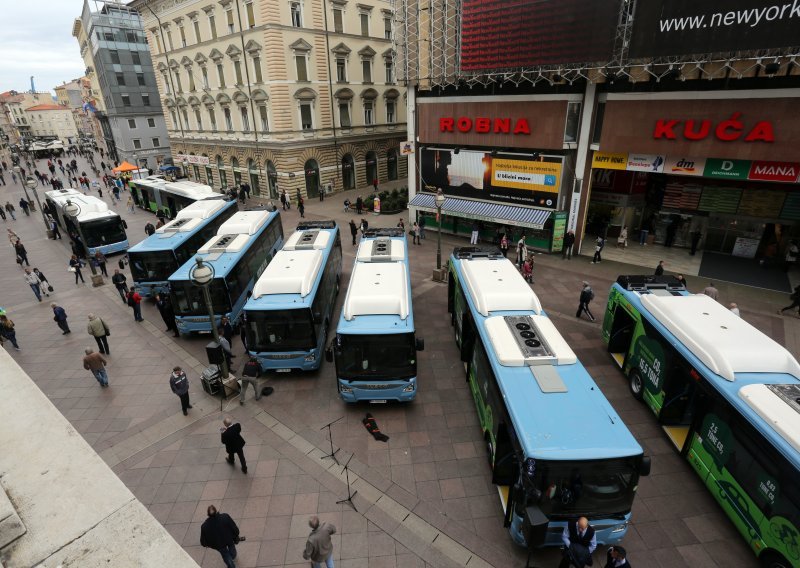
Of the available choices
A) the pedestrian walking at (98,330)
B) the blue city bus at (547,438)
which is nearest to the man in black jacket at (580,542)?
the blue city bus at (547,438)

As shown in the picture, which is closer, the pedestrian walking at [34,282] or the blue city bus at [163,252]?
the blue city bus at [163,252]

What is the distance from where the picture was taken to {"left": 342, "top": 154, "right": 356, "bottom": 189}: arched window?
128 feet

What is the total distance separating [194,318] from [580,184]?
18.6 meters

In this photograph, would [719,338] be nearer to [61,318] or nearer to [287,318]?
[287,318]

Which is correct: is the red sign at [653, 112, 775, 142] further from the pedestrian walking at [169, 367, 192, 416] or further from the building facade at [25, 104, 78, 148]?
the building facade at [25, 104, 78, 148]

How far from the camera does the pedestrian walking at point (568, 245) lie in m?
21.0

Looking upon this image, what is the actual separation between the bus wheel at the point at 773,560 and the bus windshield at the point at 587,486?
244cm

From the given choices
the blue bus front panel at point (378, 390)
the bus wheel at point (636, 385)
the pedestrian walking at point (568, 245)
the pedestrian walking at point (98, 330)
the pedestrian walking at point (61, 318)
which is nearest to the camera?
the blue bus front panel at point (378, 390)

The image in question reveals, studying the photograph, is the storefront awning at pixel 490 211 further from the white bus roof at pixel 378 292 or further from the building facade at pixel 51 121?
the building facade at pixel 51 121

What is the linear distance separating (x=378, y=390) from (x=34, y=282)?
59.3 feet

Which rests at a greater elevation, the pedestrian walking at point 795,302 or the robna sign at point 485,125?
the robna sign at point 485,125

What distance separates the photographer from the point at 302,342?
1206cm

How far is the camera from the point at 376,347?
33.5 ft

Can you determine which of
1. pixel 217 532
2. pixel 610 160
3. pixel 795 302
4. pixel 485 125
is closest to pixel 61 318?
pixel 217 532
